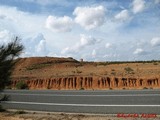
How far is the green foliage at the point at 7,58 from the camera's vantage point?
44.3ft

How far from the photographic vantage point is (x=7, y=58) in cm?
1375

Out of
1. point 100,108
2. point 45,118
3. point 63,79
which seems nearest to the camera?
point 45,118

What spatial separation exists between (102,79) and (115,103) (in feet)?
49.1

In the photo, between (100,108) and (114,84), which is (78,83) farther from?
(100,108)

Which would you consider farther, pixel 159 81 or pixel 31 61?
pixel 31 61

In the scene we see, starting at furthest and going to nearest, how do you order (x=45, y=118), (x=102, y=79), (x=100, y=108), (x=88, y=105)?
(x=102, y=79)
(x=88, y=105)
(x=100, y=108)
(x=45, y=118)

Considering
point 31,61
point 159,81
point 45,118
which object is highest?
point 31,61

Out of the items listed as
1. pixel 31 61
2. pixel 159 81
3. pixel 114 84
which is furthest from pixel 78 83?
pixel 31 61

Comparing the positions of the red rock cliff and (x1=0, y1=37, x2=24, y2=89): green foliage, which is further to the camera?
the red rock cliff

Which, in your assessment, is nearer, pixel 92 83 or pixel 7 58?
pixel 7 58

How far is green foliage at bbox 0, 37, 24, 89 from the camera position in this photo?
13.5 meters

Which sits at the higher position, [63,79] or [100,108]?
[63,79]

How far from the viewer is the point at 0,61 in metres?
13.5

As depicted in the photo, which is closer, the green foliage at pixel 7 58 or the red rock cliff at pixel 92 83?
the green foliage at pixel 7 58
